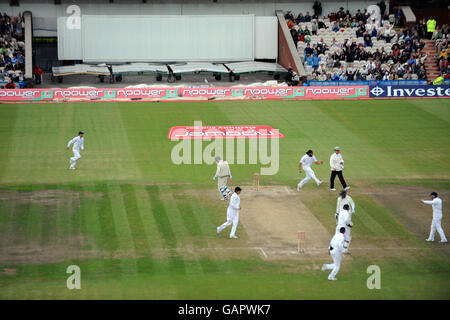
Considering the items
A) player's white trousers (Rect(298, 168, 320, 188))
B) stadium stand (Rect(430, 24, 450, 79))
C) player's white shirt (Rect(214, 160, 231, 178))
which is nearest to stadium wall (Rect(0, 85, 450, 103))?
stadium stand (Rect(430, 24, 450, 79))

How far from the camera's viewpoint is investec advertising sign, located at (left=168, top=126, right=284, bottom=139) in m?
37.9

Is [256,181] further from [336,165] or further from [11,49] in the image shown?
[11,49]

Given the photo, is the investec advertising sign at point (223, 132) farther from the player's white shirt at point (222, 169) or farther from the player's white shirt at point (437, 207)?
the player's white shirt at point (437, 207)

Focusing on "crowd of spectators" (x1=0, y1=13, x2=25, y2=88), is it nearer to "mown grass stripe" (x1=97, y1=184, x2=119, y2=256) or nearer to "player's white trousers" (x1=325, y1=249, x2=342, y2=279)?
"mown grass stripe" (x1=97, y1=184, x2=119, y2=256)

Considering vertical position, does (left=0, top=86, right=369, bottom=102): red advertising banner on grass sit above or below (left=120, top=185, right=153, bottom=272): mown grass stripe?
above

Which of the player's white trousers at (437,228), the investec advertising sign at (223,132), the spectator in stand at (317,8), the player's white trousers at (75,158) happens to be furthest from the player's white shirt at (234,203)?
the spectator in stand at (317,8)

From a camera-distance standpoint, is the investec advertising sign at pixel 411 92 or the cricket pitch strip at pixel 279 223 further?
the investec advertising sign at pixel 411 92

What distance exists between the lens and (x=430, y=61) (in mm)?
55062

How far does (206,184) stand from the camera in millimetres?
29859

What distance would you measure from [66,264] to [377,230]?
33.6 feet

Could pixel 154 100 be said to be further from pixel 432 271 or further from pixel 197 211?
pixel 432 271

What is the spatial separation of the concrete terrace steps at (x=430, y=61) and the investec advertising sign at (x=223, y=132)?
19580 millimetres

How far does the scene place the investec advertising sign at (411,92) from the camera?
158 feet

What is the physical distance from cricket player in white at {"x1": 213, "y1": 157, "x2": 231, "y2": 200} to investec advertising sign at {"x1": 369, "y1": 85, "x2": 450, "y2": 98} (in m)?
23.8
